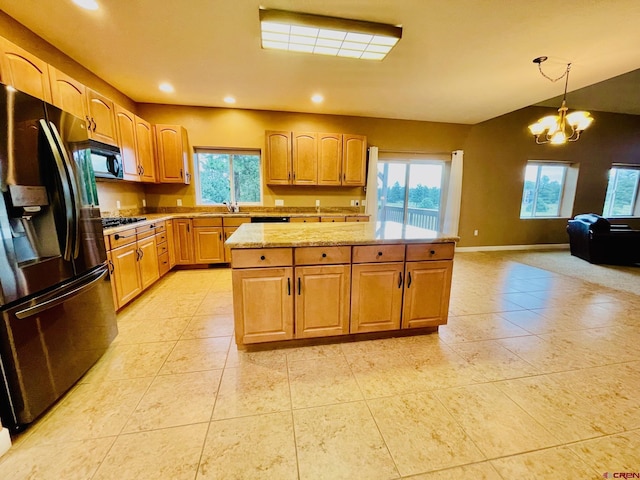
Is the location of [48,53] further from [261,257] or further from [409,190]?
[409,190]

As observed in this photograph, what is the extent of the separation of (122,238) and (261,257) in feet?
5.67

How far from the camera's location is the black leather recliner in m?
4.52

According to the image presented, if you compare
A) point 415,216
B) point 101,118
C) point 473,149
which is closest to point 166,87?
point 101,118

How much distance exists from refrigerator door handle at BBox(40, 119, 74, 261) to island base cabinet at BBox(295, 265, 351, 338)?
4.58 feet

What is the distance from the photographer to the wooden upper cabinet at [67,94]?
2152mm

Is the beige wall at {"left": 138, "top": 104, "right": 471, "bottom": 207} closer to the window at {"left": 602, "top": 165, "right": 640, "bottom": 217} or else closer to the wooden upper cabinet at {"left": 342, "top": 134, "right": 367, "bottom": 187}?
the wooden upper cabinet at {"left": 342, "top": 134, "right": 367, "bottom": 187}

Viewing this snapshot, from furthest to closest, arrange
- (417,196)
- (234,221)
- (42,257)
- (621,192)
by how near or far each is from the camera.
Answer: (621,192)
(417,196)
(234,221)
(42,257)

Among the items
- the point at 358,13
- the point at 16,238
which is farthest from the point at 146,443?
the point at 358,13

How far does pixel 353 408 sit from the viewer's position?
1515mm

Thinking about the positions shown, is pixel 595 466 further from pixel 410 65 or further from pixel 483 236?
pixel 483 236

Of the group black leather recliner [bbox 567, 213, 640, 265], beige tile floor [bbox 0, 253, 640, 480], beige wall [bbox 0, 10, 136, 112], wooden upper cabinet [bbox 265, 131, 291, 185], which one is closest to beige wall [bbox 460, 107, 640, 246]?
black leather recliner [bbox 567, 213, 640, 265]

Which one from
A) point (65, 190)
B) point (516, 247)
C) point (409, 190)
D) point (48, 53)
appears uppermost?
point (48, 53)

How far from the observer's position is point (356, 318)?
6.91 feet

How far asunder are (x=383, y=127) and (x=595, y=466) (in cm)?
490
